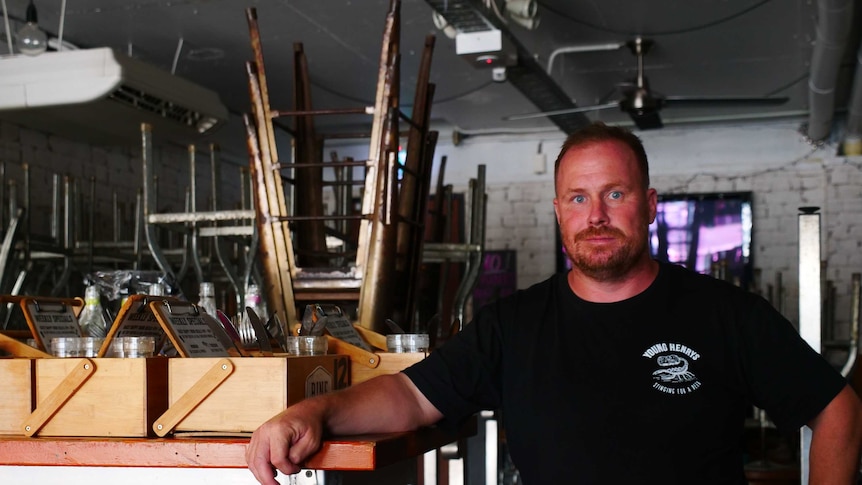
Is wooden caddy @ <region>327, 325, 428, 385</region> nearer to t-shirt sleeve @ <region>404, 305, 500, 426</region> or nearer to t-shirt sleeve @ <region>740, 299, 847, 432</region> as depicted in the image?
t-shirt sleeve @ <region>404, 305, 500, 426</region>

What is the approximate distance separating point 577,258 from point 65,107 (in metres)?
3.77

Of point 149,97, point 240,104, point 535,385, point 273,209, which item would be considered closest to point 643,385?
point 535,385

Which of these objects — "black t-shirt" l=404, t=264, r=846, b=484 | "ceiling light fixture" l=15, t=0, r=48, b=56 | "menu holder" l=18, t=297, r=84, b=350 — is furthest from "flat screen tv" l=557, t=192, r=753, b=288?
"menu holder" l=18, t=297, r=84, b=350

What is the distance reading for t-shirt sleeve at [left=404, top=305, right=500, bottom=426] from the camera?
1.85 m

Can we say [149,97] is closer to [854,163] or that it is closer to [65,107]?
[65,107]

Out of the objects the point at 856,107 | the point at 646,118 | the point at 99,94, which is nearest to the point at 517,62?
the point at 646,118

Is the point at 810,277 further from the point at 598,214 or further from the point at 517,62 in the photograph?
the point at 517,62

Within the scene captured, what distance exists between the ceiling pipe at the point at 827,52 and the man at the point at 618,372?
109 inches

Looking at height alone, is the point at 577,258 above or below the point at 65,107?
below

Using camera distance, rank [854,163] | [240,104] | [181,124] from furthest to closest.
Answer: [854,163] → [240,104] → [181,124]

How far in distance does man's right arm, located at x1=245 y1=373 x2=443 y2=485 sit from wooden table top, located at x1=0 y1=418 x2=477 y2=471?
1.5 inches

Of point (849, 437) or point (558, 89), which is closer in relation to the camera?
point (849, 437)

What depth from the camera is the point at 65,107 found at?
4.85m

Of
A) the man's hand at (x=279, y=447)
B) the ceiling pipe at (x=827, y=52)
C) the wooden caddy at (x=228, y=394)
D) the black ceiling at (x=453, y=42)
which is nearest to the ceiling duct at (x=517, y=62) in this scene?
the black ceiling at (x=453, y=42)
